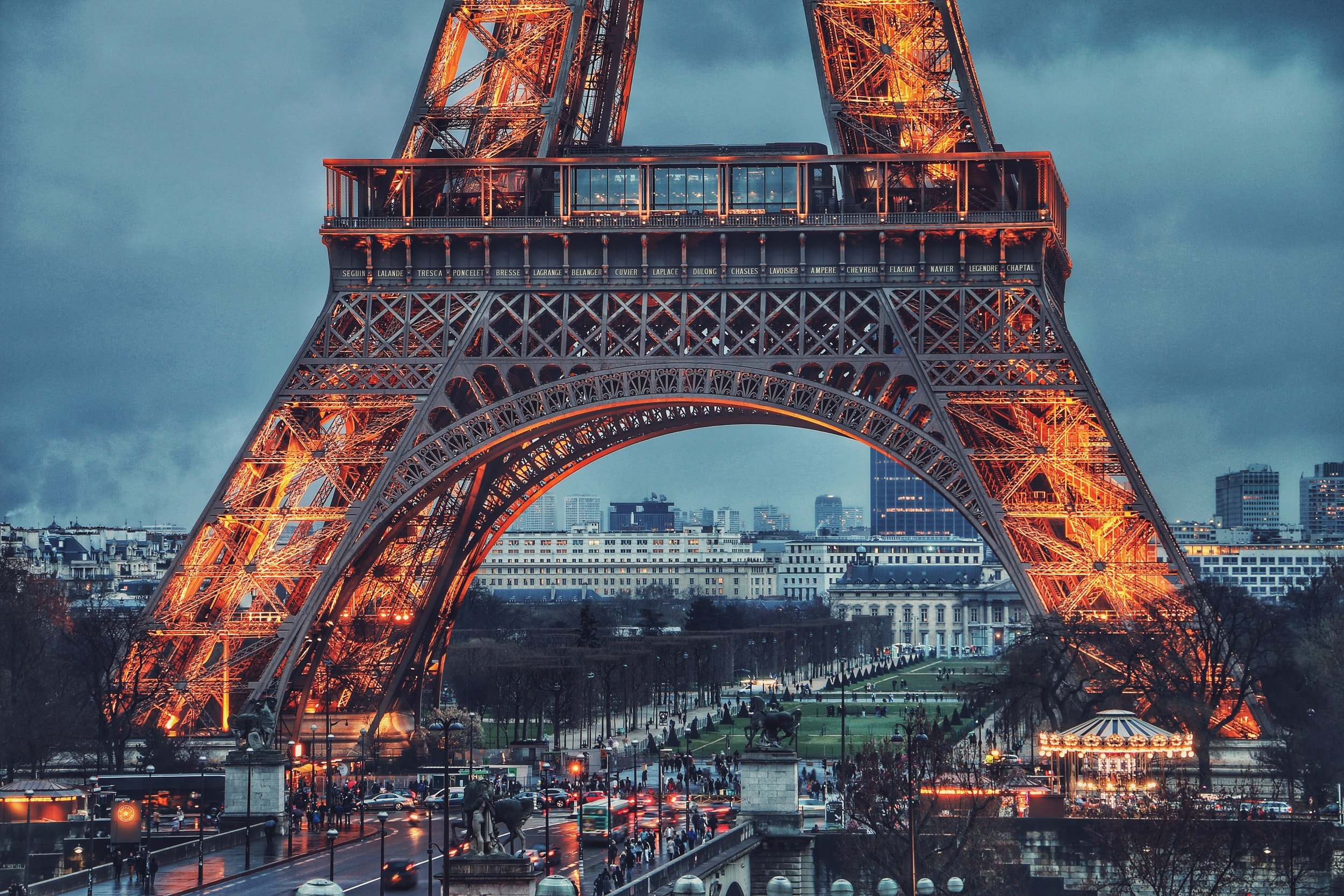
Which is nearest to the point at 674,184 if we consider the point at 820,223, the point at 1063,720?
the point at 820,223

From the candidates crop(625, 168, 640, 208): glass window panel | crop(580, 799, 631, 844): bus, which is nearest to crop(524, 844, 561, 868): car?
crop(580, 799, 631, 844): bus

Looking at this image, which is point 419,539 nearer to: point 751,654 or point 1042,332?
point 1042,332

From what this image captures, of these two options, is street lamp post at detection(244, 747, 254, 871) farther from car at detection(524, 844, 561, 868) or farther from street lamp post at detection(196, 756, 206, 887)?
car at detection(524, 844, 561, 868)

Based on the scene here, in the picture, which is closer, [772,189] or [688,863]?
[688,863]

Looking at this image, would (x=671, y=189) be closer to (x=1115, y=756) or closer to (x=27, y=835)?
(x=1115, y=756)

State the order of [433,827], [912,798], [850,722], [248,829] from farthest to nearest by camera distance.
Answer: [850,722], [433,827], [248,829], [912,798]

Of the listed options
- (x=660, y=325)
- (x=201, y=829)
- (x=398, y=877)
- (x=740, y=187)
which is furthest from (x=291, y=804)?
(x=740, y=187)
